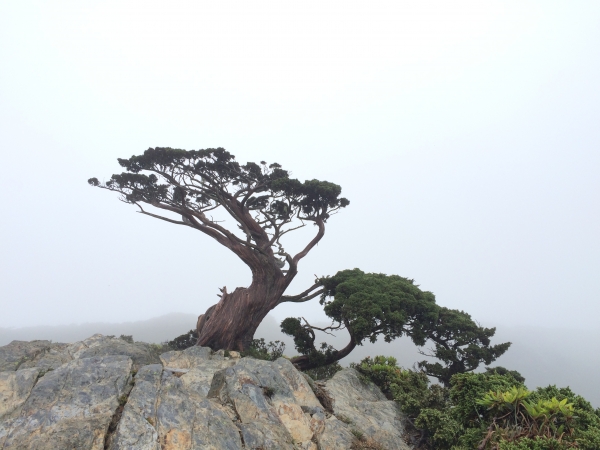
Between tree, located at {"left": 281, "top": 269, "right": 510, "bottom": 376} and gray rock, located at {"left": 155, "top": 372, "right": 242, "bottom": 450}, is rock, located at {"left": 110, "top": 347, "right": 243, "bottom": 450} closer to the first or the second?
gray rock, located at {"left": 155, "top": 372, "right": 242, "bottom": 450}

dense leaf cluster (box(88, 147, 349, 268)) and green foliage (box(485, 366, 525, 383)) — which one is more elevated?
dense leaf cluster (box(88, 147, 349, 268))

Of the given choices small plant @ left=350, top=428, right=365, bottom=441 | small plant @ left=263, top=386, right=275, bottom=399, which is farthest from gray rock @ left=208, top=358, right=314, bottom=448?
small plant @ left=350, top=428, right=365, bottom=441

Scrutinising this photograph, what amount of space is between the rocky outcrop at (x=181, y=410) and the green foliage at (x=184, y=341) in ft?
29.7

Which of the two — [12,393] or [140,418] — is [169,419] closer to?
[140,418]

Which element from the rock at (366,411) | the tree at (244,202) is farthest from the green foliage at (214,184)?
the rock at (366,411)

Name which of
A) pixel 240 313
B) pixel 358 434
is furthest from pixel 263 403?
pixel 240 313

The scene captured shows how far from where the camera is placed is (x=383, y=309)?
55.3 feet

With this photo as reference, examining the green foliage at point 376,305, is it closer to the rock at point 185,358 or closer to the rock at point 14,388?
the rock at point 185,358

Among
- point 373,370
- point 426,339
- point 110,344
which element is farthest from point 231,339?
point 426,339

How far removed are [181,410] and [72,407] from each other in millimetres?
2409

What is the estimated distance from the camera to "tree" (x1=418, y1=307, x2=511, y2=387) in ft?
59.4

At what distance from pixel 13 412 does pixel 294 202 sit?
15541mm

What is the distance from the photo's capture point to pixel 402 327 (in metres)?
17.2

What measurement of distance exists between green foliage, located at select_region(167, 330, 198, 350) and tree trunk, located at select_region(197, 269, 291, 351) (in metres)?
1.22
